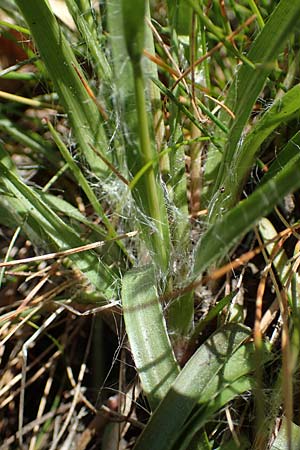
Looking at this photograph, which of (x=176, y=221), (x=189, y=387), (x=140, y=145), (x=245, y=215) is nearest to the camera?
(x=245, y=215)

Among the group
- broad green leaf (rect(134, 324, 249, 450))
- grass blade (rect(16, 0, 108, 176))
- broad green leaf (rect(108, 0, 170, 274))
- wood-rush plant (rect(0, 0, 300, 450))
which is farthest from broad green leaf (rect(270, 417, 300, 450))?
grass blade (rect(16, 0, 108, 176))

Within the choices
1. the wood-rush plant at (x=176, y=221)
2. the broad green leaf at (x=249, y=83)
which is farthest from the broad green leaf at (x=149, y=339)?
the broad green leaf at (x=249, y=83)

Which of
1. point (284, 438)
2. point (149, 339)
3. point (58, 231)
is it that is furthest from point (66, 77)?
point (284, 438)

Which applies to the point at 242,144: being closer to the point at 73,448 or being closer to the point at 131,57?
the point at 131,57

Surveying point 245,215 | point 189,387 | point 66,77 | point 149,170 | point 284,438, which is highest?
point 66,77

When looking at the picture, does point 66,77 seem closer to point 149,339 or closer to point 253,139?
point 253,139

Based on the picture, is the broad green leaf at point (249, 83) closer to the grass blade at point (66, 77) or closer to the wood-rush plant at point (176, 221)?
the wood-rush plant at point (176, 221)

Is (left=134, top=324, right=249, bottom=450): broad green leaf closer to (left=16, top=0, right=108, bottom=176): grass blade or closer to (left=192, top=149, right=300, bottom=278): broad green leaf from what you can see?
(left=192, top=149, right=300, bottom=278): broad green leaf
